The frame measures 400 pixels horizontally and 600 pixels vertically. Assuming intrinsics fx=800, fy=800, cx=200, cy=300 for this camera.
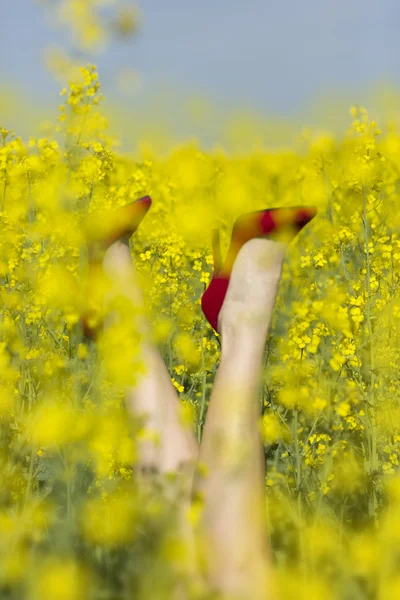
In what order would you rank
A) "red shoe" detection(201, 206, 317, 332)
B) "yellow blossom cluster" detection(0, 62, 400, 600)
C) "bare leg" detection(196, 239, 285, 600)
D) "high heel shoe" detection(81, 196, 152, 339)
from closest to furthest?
"bare leg" detection(196, 239, 285, 600), "yellow blossom cluster" detection(0, 62, 400, 600), "red shoe" detection(201, 206, 317, 332), "high heel shoe" detection(81, 196, 152, 339)

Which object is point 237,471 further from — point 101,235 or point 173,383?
point 173,383

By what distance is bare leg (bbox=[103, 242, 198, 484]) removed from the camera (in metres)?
1.83

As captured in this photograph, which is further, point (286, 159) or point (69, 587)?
point (286, 159)

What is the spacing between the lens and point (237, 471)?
5.42ft

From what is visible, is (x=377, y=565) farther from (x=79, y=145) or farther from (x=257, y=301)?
(x=79, y=145)

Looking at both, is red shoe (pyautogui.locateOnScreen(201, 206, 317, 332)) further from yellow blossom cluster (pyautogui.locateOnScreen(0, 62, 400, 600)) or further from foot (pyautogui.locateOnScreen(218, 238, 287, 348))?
yellow blossom cluster (pyautogui.locateOnScreen(0, 62, 400, 600))

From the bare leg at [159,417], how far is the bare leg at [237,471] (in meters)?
0.12

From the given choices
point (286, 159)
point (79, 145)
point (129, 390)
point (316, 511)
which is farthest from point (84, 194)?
point (286, 159)

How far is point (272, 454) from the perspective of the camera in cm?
294

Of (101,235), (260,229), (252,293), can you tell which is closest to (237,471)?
(252,293)

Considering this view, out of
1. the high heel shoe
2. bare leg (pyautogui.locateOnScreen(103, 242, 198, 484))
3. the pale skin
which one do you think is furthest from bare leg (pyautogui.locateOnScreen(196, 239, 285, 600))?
the high heel shoe

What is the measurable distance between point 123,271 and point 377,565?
969 millimetres

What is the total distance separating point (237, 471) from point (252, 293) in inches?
17.7

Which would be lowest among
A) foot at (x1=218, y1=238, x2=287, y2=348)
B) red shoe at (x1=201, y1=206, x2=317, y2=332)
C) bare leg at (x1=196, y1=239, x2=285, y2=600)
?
bare leg at (x1=196, y1=239, x2=285, y2=600)
